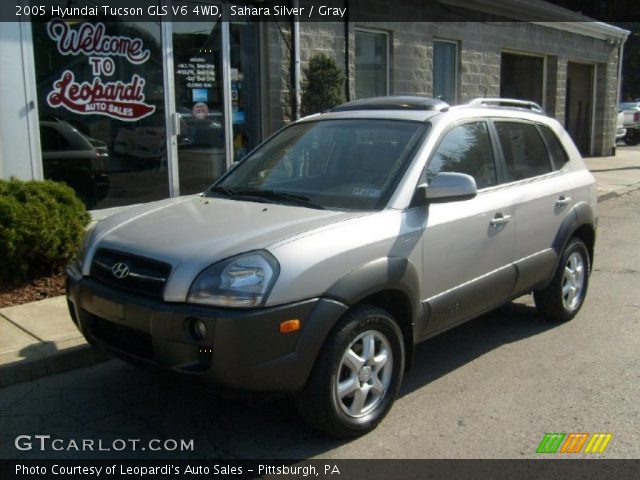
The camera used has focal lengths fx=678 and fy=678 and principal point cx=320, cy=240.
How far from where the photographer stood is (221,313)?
3.13 metres

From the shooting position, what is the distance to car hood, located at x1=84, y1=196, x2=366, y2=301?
3.29 meters

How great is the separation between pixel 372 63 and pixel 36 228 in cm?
790

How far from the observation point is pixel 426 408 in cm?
404

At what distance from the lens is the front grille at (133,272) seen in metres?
3.34

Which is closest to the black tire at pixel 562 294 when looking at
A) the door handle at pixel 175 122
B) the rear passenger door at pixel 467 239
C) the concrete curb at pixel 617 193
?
the rear passenger door at pixel 467 239

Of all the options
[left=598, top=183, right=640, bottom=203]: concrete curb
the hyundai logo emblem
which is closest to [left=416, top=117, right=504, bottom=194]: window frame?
the hyundai logo emblem

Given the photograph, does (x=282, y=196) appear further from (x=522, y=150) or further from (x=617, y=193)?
(x=617, y=193)

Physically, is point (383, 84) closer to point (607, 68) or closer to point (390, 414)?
point (390, 414)

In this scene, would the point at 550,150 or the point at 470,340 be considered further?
the point at 550,150

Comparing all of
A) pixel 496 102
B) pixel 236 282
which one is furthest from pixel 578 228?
pixel 236 282

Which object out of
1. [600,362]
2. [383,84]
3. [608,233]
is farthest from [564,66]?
[600,362]

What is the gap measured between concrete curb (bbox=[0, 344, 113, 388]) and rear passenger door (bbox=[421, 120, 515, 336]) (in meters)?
2.15

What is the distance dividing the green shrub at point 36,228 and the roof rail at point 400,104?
9.25 ft

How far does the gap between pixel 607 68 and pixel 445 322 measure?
2018 centimetres
